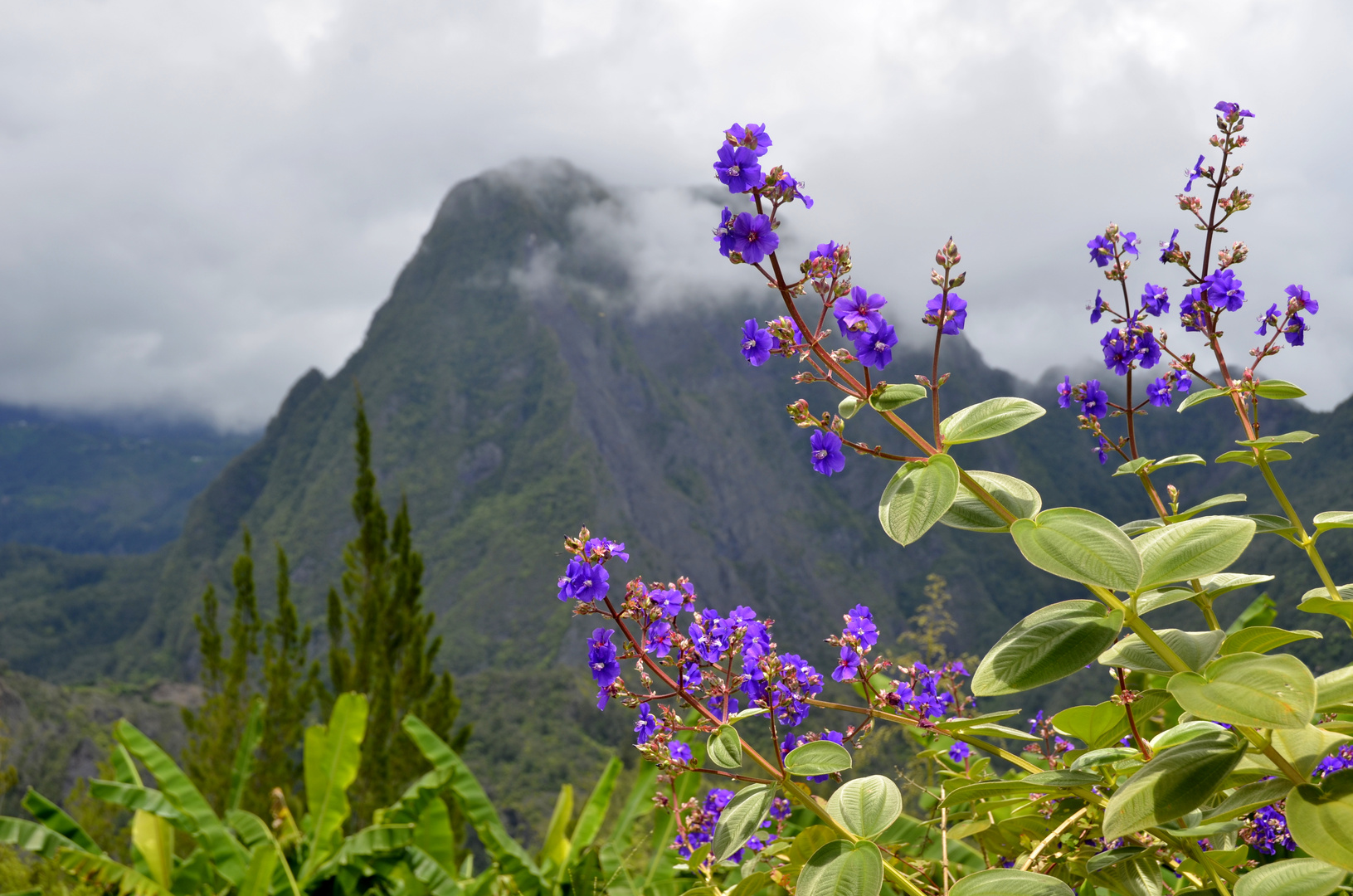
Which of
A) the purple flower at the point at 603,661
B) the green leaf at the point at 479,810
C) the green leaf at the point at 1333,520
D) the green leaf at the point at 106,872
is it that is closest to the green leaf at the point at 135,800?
the green leaf at the point at 106,872

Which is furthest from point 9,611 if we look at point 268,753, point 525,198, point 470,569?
point 268,753

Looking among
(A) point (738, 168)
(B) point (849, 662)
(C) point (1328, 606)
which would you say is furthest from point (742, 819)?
(A) point (738, 168)

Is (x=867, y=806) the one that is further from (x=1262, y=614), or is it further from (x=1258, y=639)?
(x=1262, y=614)

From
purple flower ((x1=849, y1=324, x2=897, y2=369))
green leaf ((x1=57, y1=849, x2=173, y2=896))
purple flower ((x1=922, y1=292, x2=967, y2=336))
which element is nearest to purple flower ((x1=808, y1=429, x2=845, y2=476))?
purple flower ((x1=849, y1=324, x2=897, y2=369))

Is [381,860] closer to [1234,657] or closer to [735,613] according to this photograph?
[735,613]

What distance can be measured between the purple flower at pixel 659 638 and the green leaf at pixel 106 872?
509cm

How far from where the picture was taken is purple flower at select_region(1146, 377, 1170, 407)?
2272 millimetres

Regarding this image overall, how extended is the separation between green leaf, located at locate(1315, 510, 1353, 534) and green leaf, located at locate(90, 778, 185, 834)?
653 cm

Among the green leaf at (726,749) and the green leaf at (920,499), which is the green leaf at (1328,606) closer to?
the green leaf at (920,499)

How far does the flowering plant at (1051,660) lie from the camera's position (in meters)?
1.28

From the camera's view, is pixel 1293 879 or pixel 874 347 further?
pixel 874 347

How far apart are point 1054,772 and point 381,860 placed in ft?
16.6

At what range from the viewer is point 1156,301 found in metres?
2.27

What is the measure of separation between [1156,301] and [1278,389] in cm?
51
